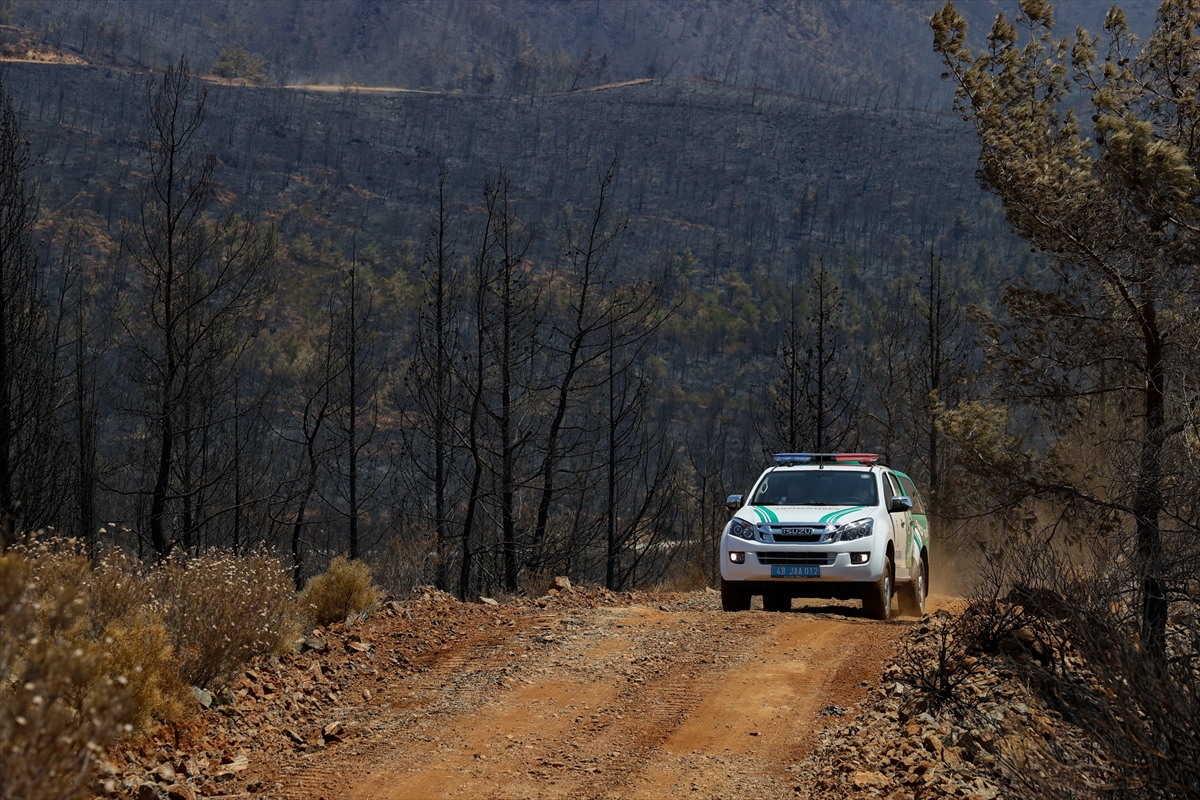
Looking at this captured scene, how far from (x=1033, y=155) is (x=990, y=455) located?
3.91 metres

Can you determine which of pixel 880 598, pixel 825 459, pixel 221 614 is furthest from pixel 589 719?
pixel 825 459

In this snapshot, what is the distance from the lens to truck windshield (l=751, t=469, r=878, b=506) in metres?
12.6

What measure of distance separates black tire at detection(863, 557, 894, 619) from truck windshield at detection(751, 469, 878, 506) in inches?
33.6

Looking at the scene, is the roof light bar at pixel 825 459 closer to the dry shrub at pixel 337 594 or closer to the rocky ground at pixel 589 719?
the rocky ground at pixel 589 719

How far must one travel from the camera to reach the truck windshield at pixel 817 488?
1260cm

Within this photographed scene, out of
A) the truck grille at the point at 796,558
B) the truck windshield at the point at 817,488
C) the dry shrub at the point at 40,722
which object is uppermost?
the dry shrub at the point at 40,722

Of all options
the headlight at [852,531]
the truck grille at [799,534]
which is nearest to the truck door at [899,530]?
the headlight at [852,531]

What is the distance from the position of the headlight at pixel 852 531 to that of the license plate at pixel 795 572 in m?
0.42

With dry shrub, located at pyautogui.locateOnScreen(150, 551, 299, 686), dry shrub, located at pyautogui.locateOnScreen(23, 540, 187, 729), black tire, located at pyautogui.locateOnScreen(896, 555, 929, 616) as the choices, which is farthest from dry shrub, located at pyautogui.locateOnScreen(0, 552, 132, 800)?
black tire, located at pyautogui.locateOnScreen(896, 555, 929, 616)

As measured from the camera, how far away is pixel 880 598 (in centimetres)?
1202

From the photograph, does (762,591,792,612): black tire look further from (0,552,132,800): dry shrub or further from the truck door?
(0,552,132,800): dry shrub

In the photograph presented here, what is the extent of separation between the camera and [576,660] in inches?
372

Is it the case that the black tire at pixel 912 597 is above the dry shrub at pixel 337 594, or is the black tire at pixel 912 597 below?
below

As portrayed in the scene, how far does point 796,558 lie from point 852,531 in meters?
0.69
